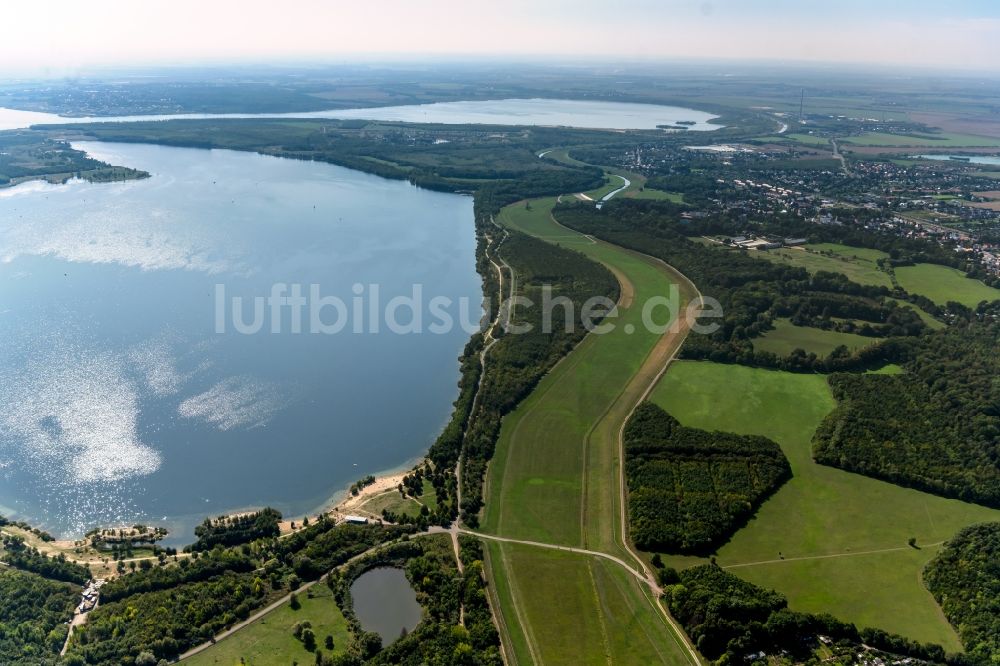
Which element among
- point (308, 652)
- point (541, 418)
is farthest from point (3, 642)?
point (541, 418)

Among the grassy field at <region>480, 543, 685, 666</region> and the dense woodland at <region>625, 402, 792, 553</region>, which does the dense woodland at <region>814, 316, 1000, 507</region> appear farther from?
the grassy field at <region>480, 543, 685, 666</region>

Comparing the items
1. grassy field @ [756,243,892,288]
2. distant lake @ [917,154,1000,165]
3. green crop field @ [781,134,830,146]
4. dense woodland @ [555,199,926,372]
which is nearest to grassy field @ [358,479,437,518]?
dense woodland @ [555,199,926,372]

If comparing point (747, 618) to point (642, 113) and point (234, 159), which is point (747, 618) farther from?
point (642, 113)

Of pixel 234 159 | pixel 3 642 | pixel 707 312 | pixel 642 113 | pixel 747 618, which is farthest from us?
pixel 642 113

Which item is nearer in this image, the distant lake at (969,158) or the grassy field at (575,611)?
the grassy field at (575,611)

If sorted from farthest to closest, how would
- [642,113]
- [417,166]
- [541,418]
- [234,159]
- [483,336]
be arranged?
1. [642,113]
2. [234,159]
3. [417,166]
4. [483,336]
5. [541,418]

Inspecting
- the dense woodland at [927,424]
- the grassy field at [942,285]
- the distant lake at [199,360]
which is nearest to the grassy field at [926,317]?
the grassy field at [942,285]

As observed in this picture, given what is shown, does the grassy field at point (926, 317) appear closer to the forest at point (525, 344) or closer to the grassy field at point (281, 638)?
the forest at point (525, 344)
